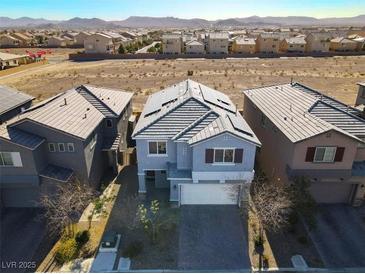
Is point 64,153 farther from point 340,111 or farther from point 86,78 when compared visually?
point 86,78

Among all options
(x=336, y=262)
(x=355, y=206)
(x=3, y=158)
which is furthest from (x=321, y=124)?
(x=3, y=158)

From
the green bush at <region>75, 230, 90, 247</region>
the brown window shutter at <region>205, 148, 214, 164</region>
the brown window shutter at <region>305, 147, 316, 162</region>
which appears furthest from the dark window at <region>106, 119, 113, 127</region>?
the brown window shutter at <region>305, 147, 316, 162</region>

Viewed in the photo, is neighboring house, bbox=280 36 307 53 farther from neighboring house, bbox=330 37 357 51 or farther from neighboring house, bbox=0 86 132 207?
neighboring house, bbox=0 86 132 207

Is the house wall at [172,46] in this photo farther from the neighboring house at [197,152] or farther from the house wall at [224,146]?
the house wall at [224,146]

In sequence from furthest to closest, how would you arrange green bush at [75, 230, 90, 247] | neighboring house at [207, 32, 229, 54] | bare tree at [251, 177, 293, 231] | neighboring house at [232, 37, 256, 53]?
neighboring house at [232, 37, 256, 53], neighboring house at [207, 32, 229, 54], green bush at [75, 230, 90, 247], bare tree at [251, 177, 293, 231]

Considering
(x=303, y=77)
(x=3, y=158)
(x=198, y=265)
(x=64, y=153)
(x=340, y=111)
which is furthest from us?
(x=303, y=77)

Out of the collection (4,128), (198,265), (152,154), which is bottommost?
(198,265)
